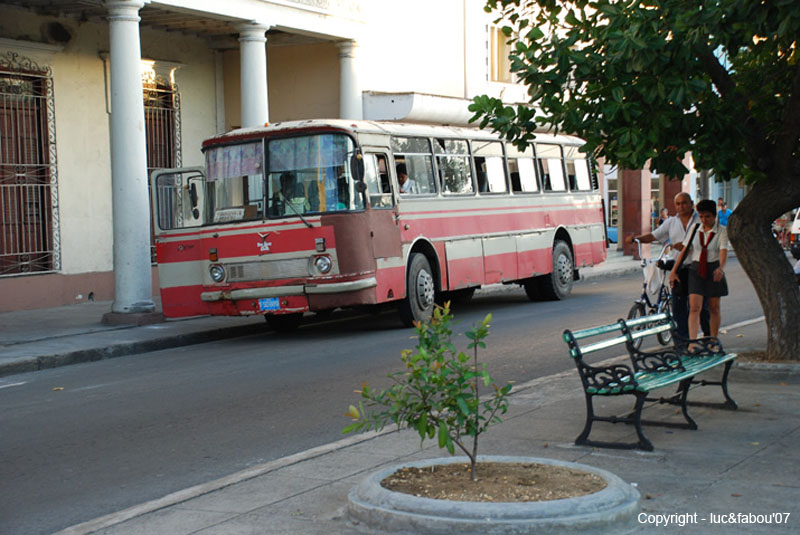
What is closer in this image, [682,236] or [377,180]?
[682,236]

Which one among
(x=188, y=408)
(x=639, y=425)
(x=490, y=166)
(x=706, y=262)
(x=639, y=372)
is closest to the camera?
(x=639, y=425)

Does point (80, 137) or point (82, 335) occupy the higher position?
point (80, 137)

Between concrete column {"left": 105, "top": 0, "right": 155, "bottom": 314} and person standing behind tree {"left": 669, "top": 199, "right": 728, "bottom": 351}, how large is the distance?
30.3ft

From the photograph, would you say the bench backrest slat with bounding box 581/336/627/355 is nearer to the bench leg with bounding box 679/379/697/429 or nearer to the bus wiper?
the bench leg with bounding box 679/379/697/429

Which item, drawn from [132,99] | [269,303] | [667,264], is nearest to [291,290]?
[269,303]

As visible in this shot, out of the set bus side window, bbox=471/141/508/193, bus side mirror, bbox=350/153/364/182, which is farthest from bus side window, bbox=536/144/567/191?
bus side mirror, bbox=350/153/364/182

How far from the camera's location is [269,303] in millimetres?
15164

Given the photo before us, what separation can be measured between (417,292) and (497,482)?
10.5m

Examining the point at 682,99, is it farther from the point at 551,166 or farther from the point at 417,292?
the point at 551,166

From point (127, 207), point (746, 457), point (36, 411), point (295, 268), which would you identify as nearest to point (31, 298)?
point (127, 207)

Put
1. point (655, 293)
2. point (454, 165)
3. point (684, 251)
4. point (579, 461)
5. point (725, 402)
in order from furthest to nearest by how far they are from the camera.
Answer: point (454, 165) → point (655, 293) → point (684, 251) → point (725, 402) → point (579, 461)

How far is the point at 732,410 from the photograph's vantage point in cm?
888

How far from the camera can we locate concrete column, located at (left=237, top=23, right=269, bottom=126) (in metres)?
21.0

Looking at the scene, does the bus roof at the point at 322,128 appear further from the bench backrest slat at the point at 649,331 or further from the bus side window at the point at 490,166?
the bench backrest slat at the point at 649,331
